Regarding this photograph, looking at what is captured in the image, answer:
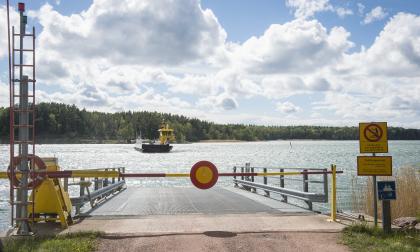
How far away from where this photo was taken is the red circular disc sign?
10891 millimetres

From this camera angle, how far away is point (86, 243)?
862cm

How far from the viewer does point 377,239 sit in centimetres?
905

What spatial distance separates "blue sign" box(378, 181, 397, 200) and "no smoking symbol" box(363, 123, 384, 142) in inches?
38.2

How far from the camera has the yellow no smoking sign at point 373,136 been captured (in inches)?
402

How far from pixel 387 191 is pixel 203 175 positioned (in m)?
3.75

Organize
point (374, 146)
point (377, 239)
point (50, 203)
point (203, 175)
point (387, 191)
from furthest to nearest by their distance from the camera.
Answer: point (203, 175)
point (50, 203)
point (374, 146)
point (387, 191)
point (377, 239)

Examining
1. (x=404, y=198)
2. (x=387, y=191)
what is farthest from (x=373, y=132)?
(x=404, y=198)

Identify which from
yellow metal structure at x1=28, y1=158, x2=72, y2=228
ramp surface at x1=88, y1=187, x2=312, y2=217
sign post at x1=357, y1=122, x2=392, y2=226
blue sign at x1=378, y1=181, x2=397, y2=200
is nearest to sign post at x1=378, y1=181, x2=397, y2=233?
blue sign at x1=378, y1=181, x2=397, y2=200

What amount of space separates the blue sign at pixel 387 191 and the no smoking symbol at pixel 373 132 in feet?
3.19

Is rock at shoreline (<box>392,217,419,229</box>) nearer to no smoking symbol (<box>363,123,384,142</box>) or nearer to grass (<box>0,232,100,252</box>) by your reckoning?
no smoking symbol (<box>363,123,384,142</box>)

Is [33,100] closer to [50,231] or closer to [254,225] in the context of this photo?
[50,231]

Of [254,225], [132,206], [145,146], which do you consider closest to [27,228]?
[254,225]

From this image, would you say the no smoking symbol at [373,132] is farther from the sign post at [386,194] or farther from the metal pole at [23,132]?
the metal pole at [23,132]

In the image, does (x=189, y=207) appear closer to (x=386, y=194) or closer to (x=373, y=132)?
(x=373, y=132)
